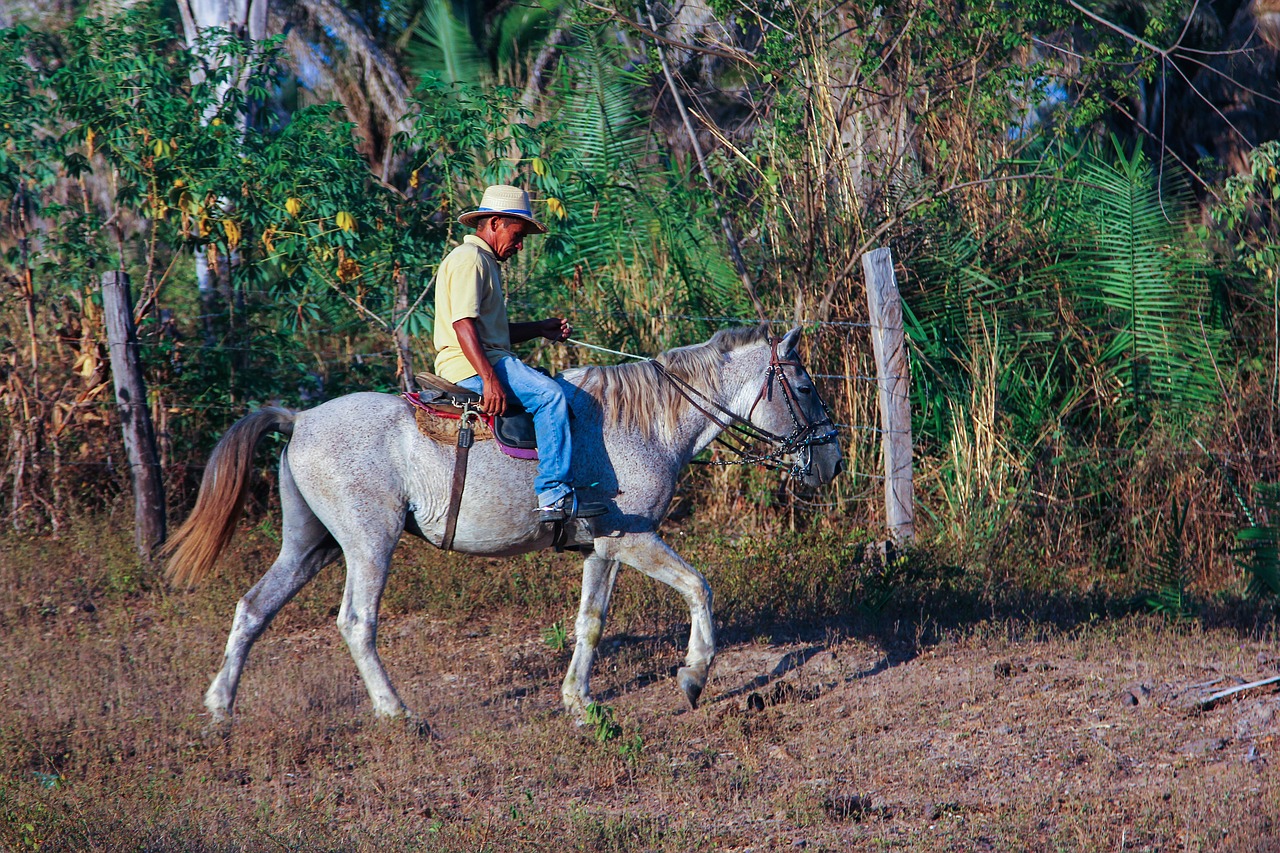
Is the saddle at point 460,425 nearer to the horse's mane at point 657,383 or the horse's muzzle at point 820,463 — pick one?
the horse's mane at point 657,383

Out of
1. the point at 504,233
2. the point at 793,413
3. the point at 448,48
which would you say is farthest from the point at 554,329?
the point at 448,48

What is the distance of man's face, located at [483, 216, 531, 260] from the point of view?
230 inches

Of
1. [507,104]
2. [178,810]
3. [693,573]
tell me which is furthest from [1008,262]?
[178,810]

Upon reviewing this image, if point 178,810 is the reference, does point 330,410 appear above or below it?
above

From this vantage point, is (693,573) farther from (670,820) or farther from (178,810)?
(178,810)

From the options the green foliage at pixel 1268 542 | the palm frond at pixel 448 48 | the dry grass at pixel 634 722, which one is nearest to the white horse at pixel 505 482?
the dry grass at pixel 634 722

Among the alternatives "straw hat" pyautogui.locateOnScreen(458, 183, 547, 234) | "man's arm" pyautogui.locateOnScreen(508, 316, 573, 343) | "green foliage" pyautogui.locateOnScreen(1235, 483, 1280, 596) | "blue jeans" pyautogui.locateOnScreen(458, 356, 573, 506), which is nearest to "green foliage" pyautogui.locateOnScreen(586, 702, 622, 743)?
"blue jeans" pyautogui.locateOnScreen(458, 356, 573, 506)

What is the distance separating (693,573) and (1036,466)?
4.51 m

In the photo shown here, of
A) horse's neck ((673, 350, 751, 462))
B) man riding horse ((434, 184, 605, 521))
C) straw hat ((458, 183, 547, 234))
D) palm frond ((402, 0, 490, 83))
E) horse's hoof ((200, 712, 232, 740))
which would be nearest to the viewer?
man riding horse ((434, 184, 605, 521))

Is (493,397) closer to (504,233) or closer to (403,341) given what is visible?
(504,233)

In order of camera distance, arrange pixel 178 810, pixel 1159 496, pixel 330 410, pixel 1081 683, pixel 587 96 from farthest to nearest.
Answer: pixel 587 96 < pixel 1159 496 < pixel 1081 683 < pixel 330 410 < pixel 178 810

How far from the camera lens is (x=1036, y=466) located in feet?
30.8

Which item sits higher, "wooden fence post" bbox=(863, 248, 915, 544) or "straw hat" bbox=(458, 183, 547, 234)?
"straw hat" bbox=(458, 183, 547, 234)

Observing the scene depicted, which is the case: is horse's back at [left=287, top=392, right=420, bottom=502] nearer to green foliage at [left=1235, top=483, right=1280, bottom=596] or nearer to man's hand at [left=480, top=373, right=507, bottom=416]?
man's hand at [left=480, top=373, right=507, bottom=416]
